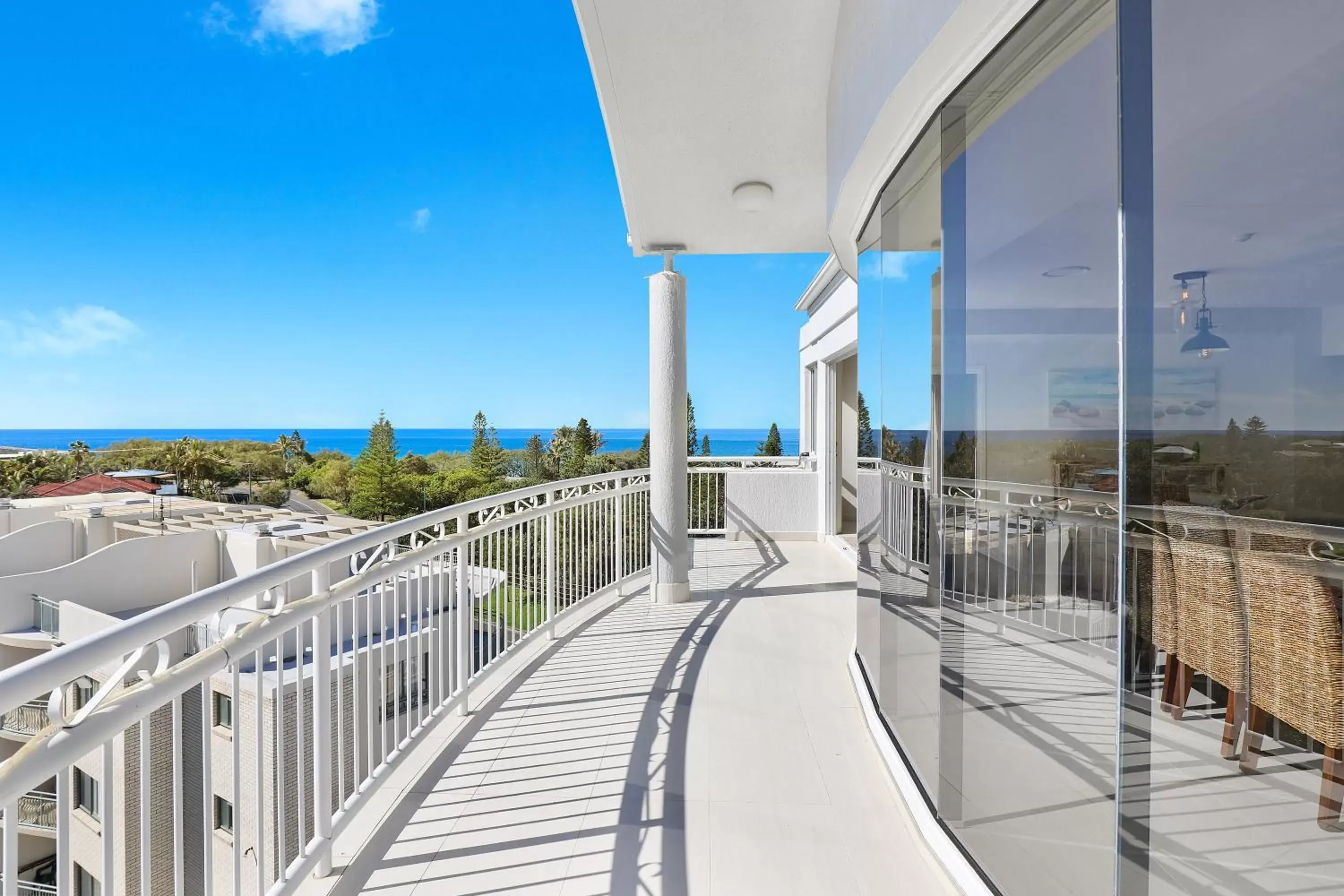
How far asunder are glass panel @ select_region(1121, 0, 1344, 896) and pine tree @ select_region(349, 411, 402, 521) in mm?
32277

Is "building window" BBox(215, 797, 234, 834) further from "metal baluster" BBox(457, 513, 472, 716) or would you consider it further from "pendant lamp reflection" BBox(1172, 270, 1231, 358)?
"pendant lamp reflection" BBox(1172, 270, 1231, 358)

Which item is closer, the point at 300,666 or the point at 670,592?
the point at 300,666

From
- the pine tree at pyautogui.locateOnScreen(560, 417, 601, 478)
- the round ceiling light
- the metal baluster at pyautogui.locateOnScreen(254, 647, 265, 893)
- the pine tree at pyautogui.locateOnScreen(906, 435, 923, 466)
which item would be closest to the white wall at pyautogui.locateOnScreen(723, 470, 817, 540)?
the round ceiling light

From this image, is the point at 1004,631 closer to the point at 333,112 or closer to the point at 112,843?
the point at 112,843

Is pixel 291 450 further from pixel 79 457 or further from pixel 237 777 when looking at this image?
pixel 237 777

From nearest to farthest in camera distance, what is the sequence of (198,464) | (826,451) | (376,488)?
1. (826,451)
2. (198,464)
3. (376,488)

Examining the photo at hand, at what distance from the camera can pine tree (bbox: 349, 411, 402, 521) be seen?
30828mm

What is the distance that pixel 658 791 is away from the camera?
2203 mm

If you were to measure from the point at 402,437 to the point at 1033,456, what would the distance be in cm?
8594

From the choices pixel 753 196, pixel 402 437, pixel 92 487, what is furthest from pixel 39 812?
pixel 402 437

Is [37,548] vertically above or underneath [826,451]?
underneath

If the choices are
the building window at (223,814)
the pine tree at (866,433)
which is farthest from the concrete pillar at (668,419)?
the building window at (223,814)

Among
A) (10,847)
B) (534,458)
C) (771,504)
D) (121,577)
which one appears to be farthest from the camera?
(534,458)

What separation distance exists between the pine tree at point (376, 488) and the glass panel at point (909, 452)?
31025 mm
